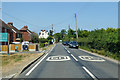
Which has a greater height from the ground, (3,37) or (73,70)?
(3,37)

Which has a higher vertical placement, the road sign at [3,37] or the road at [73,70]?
the road sign at [3,37]

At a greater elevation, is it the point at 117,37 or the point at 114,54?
the point at 117,37

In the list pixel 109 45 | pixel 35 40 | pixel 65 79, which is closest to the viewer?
pixel 65 79

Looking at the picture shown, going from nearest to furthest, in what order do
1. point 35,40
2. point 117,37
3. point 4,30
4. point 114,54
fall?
point 117,37, point 114,54, point 4,30, point 35,40

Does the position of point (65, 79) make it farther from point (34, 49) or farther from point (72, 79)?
point (34, 49)

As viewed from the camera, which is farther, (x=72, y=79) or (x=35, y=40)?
(x=35, y=40)

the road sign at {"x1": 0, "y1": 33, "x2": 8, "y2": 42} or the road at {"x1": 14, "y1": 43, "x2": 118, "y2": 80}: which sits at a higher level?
the road sign at {"x1": 0, "y1": 33, "x2": 8, "y2": 42}

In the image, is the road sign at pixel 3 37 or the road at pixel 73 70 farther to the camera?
the road sign at pixel 3 37

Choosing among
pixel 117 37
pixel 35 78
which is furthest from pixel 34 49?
pixel 35 78

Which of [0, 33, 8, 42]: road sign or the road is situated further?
[0, 33, 8, 42]: road sign

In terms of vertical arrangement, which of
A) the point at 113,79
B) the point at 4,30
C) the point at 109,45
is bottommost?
the point at 113,79

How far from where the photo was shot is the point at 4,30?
3847 centimetres

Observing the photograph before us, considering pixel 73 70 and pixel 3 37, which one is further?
pixel 3 37

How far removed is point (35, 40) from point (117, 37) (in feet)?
140
